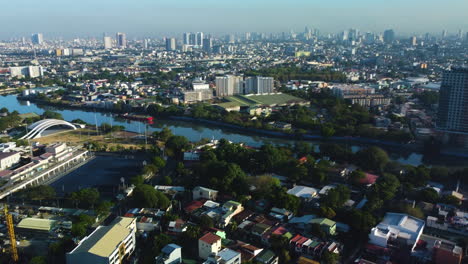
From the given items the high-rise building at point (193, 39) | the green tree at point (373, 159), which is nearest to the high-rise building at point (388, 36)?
the high-rise building at point (193, 39)

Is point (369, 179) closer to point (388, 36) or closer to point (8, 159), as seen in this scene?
point (8, 159)

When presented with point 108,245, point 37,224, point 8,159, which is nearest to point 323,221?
point 108,245

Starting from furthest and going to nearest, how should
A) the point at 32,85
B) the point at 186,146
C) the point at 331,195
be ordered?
the point at 32,85 < the point at 186,146 < the point at 331,195

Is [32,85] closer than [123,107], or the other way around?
[123,107]

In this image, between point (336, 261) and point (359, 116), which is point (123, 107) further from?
point (336, 261)

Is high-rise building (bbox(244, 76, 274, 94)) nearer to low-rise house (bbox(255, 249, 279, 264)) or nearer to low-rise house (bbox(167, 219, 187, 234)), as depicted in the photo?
low-rise house (bbox(167, 219, 187, 234))

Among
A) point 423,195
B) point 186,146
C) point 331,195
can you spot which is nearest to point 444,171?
point 423,195

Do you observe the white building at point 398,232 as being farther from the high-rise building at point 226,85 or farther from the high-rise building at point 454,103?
the high-rise building at point 226,85

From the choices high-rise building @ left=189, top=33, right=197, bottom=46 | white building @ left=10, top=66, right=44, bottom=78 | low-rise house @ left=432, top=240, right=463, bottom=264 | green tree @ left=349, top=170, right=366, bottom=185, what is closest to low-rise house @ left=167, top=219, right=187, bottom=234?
low-rise house @ left=432, top=240, right=463, bottom=264
